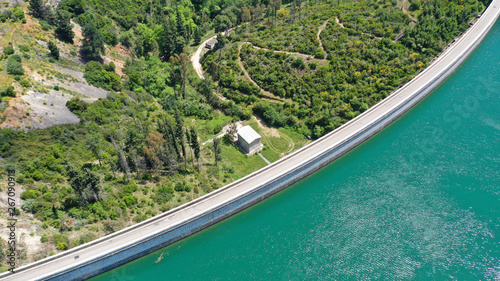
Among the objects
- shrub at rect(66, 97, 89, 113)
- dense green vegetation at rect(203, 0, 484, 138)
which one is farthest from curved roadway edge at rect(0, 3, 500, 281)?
shrub at rect(66, 97, 89, 113)

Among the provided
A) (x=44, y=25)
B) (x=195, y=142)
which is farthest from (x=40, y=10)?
(x=195, y=142)

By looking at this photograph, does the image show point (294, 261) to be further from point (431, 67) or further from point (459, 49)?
point (459, 49)

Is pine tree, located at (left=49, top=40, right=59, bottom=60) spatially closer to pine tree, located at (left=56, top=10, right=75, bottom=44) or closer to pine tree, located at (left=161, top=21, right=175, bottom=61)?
pine tree, located at (left=56, top=10, right=75, bottom=44)

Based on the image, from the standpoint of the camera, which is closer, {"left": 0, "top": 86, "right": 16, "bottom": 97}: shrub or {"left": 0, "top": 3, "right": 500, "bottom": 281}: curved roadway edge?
{"left": 0, "top": 3, "right": 500, "bottom": 281}: curved roadway edge

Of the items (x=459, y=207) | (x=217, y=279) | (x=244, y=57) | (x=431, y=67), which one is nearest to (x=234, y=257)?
(x=217, y=279)

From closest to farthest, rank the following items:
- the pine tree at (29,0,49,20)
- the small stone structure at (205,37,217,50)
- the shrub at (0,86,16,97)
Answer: the shrub at (0,86,16,97) < the pine tree at (29,0,49,20) < the small stone structure at (205,37,217,50)

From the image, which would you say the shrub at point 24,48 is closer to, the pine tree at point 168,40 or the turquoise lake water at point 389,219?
the pine tree at point 168,40

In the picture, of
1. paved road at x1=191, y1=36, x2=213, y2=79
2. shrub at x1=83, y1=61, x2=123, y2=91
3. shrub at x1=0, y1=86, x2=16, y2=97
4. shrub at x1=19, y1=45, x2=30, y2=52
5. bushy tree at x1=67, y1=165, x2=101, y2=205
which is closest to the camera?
bushy tree at x1=67, y1=165, x2=101, y2=205
